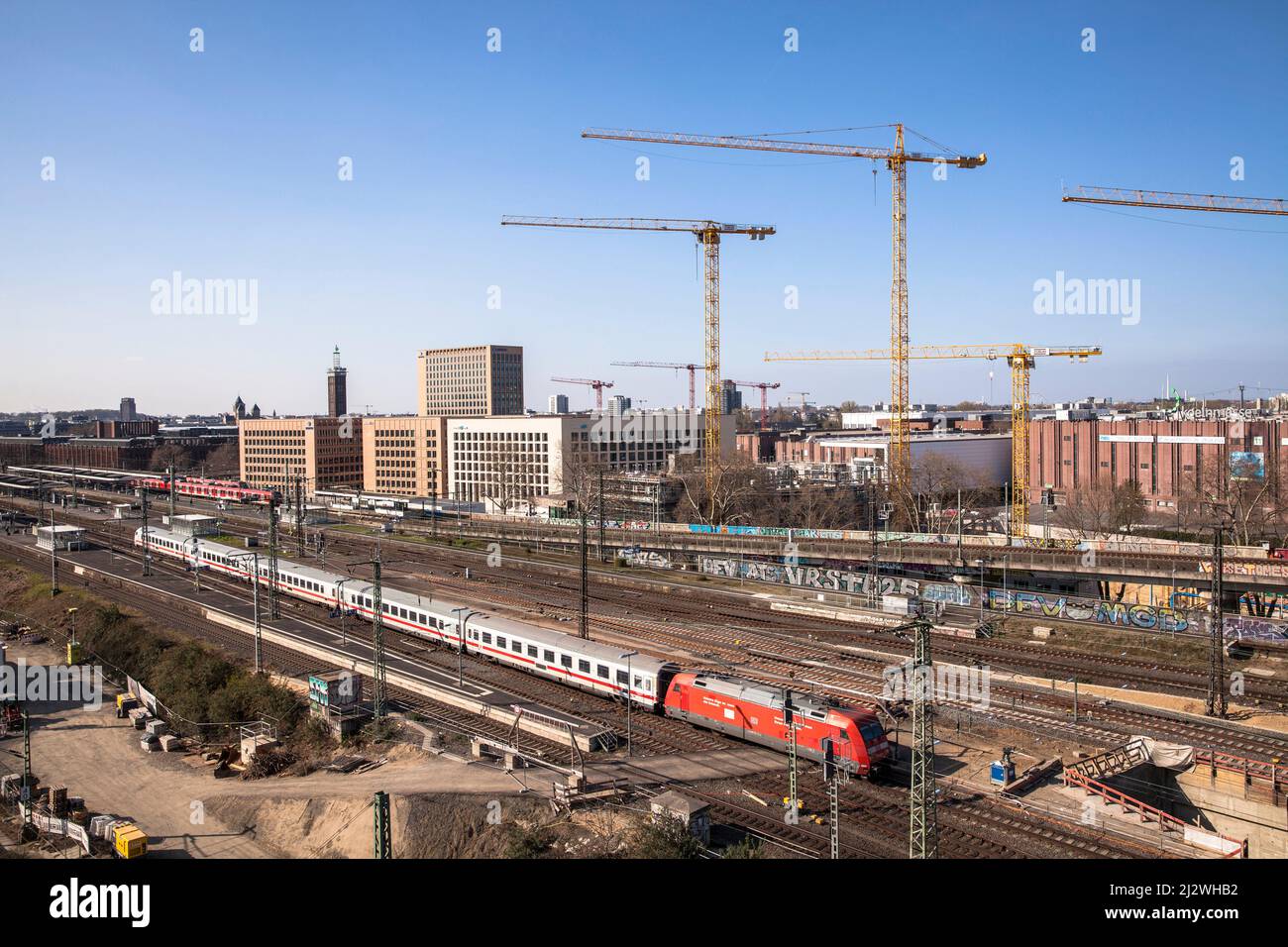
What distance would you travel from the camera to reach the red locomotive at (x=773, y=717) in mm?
17453

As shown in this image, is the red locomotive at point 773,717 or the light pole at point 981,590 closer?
the red locomotive at point 773,717

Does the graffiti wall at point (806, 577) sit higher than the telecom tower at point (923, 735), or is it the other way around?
the telecom tower at point (923, 735)

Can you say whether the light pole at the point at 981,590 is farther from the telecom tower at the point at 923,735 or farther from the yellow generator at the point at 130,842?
the yellow generator at the point at 130,842

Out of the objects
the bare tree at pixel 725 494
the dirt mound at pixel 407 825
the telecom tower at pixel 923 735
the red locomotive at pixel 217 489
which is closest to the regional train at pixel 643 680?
the telecom tower at pixel 923 735

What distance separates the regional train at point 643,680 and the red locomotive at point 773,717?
20 millimetres

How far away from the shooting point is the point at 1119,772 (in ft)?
59.4

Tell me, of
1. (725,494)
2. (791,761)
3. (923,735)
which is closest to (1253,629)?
(791,761)

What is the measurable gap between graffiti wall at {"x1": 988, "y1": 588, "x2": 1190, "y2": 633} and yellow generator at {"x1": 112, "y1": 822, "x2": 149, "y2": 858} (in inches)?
1097

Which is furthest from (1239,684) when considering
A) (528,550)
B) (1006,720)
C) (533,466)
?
(533,466)

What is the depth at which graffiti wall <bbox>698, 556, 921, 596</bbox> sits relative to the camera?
Answer: 115 feet

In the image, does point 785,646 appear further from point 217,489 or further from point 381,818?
point 217,489
